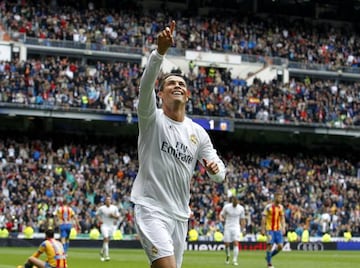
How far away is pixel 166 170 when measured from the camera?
8836mm

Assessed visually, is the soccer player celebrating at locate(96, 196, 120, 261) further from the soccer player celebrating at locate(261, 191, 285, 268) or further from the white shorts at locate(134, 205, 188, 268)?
the white shorts at locate(134, 205, 188, 268)

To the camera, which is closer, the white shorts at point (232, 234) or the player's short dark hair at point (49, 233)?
the player's short dark hair at point (49, 233)

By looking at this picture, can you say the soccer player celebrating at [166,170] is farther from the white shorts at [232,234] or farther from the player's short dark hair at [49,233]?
the white shorts at [232,234]

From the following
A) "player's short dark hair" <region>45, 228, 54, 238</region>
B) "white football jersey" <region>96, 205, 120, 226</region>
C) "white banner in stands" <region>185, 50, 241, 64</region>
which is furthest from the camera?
"white banner in stands" <region>185, 50, 241, 64</region>

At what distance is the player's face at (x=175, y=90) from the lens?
8.80 m

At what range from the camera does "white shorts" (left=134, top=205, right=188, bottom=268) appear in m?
8.56

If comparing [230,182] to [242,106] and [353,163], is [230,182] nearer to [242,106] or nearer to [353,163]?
[242,106]

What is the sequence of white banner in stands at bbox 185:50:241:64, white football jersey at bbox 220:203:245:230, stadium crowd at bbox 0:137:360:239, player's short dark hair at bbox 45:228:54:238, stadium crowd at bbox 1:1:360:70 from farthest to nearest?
white banner in stands at bbox 185:50:241:64 → stadium crowd at bbox 1:1:360:70 → stadium crowd at bbox 0:137:360:239 → white football jersey at bbox 220:203:245:230 → player's short dark hair at bbox 45:228:54:238

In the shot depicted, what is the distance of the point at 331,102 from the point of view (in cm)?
5319

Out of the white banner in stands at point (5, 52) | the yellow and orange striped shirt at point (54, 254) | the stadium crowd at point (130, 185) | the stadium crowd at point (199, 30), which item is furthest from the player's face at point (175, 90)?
the stadium crowd at point (199, 30)

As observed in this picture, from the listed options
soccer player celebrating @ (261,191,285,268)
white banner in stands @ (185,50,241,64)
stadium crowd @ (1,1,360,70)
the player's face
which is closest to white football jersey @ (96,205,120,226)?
soccer player celebrating @ (261,191,285,268)

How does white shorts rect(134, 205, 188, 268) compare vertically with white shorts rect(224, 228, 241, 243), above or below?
above

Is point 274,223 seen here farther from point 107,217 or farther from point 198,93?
point 198,93

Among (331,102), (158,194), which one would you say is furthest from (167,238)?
(331,102)
